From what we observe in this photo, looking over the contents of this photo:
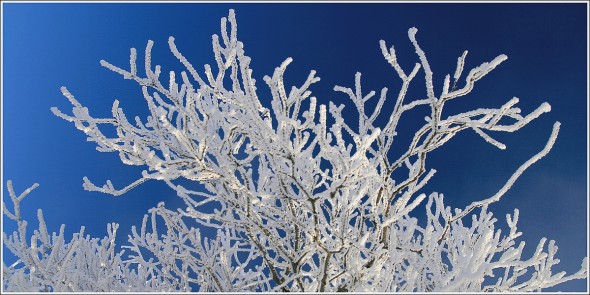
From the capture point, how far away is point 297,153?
3.10 m

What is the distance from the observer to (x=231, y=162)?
3424mm

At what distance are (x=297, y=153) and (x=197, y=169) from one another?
741mm

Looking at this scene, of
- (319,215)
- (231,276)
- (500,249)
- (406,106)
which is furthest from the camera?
(500,249)

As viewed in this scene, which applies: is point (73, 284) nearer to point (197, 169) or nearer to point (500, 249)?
point (197, 169)

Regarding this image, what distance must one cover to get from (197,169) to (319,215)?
3.11 feet

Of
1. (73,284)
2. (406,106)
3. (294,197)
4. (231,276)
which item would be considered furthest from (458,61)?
(73,284)

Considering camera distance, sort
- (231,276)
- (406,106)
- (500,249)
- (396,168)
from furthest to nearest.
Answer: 1. (500,249)
2. (231,276)
3. (396,168)
4. (406,106)

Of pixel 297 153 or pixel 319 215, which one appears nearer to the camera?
pixel 297 153

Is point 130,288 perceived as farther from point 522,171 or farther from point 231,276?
point 522,171

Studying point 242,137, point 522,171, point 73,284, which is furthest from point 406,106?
point 73,284

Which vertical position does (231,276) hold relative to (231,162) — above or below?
below

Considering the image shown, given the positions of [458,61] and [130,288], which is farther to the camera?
[130,288]

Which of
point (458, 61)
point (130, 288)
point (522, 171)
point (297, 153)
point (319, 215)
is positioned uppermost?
point (458, 61)

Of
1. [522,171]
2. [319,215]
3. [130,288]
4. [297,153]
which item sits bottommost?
[130,288]
